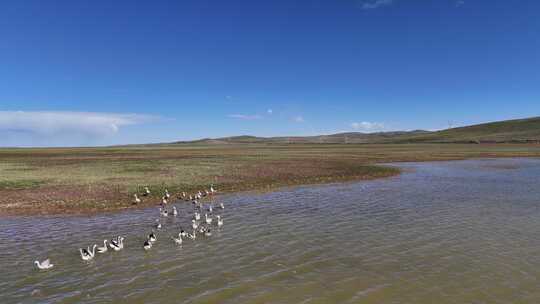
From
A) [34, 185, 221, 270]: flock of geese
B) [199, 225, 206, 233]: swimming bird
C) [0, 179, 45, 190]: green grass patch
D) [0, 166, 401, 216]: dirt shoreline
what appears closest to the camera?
[34, 185, 221, 270]: flock of geese

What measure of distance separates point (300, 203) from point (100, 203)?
41.9ft

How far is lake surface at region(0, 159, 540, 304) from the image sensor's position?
10547mm

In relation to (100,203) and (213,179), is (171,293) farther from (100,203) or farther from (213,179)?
(213,179)

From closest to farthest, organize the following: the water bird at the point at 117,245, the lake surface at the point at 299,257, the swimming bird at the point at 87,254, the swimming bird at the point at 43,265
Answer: the lake surface at the point at 299,257
the swimming bird at the point at 43,265
the swimming bird at the point at 87,254
the water bird at the point at 117,245

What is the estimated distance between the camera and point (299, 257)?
44.4ft

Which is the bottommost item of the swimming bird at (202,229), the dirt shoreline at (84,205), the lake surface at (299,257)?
the lake surface at (299,257)

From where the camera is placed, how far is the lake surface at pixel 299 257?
34.6 ft

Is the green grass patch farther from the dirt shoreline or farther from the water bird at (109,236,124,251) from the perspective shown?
the water bird at (109,236,124,251)

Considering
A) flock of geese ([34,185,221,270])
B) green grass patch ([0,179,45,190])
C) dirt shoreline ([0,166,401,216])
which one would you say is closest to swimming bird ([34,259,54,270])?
flock of geese ([34,185,221,270])

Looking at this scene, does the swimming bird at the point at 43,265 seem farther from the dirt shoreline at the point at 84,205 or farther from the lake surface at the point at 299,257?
the dirt shoreline at the point at 84,205

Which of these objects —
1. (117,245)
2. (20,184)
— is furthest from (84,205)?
(20,184)

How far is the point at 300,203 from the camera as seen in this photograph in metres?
24.1

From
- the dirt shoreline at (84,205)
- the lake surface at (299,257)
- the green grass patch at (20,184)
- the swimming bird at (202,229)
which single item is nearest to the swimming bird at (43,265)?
the lake surface at (299,257)

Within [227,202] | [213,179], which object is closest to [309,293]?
[227,202]
